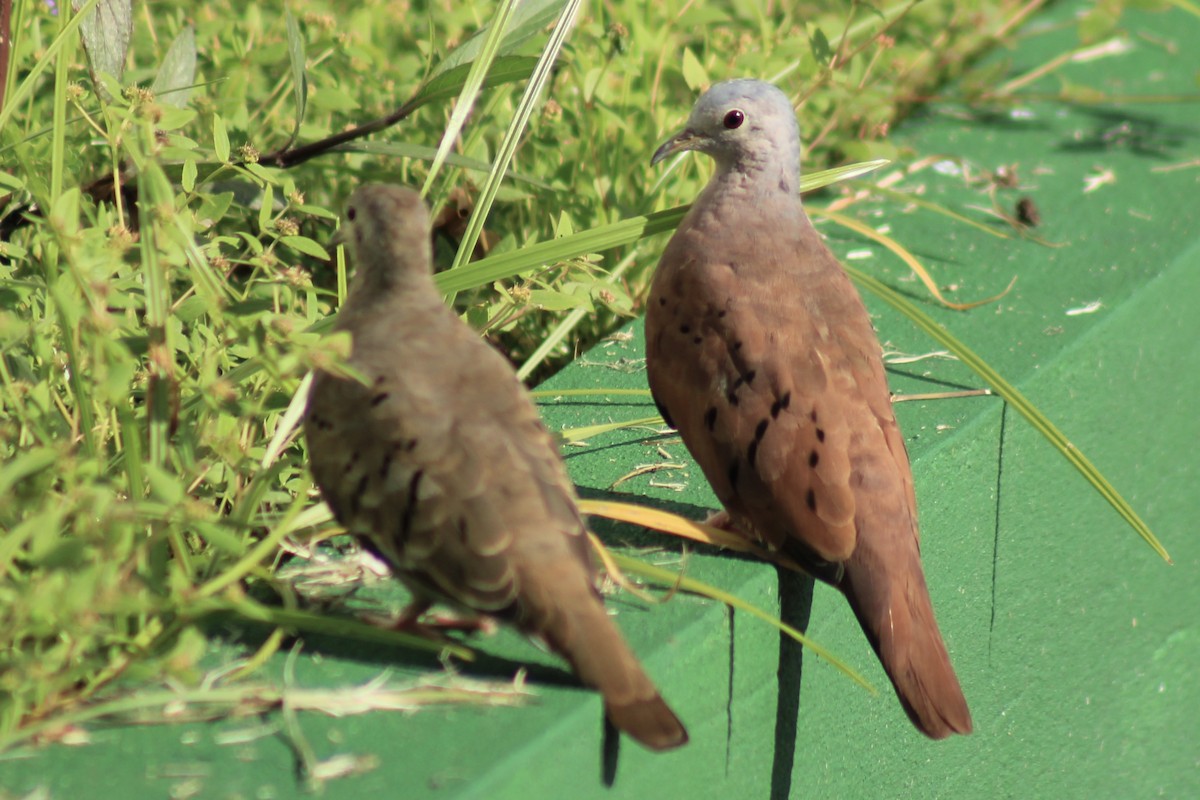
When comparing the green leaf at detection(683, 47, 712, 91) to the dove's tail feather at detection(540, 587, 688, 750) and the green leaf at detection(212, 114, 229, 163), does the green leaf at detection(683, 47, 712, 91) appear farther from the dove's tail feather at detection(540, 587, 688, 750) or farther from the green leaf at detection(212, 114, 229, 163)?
the dove's tail feather at detection(540, 587, 688, 750)

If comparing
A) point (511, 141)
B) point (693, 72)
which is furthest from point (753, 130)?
point (693, 72)

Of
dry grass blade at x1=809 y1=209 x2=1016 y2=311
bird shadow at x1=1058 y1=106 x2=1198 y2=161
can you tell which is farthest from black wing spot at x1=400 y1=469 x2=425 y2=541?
bird shadow at x1=1058 y1=106 x2=1198 y2=161

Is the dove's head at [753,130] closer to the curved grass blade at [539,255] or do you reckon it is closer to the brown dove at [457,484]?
the curved grass blade at [539,255]

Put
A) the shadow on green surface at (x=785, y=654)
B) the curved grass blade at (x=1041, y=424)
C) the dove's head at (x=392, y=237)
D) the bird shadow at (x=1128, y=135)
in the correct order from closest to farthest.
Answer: the dove's head at (x=392, y=237) < the shadow on green surface at (x=785, y=654) < the curved grass blade at (x=1041, y=424) < the bird shadow at (x=1128, y=135)

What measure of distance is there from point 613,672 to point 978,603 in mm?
1365

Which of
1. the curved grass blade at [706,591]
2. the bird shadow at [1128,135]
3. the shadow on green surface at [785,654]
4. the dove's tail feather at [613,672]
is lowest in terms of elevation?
the bird shadow at [1128,135]

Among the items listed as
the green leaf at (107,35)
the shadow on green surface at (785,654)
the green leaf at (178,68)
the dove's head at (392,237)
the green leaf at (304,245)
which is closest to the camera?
the dove's head at (392,237)

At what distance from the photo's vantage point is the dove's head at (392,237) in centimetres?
246

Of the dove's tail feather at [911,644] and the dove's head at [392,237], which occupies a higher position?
the dove's head at [392,237]

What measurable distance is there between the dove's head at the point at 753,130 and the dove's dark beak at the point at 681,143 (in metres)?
0.05

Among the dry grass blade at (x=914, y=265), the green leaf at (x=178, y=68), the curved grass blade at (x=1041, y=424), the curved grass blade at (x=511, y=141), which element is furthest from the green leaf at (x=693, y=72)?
the green leaf at (x=178, y=68)

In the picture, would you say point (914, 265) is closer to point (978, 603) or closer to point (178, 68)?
point (978, 603)

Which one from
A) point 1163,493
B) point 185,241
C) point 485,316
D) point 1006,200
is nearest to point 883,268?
point 1006,200

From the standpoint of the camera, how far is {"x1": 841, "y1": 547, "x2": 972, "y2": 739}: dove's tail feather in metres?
2.45
